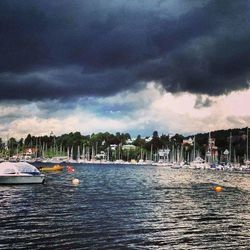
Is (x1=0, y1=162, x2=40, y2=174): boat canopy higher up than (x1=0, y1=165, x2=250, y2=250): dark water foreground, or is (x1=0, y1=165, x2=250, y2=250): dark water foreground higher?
(x1=0, y1=162, x2=40, y2=174): boat canopy

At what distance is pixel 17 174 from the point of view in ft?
318

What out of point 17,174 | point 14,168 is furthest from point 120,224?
point 14,168

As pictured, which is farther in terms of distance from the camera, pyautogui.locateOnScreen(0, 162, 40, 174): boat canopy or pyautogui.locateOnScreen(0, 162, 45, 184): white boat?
pyautogui.locateOnScreen(0, 162, 40, 174): boat canopy

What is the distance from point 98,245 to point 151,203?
33.0 m

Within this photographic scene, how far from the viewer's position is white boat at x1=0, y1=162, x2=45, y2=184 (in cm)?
9562

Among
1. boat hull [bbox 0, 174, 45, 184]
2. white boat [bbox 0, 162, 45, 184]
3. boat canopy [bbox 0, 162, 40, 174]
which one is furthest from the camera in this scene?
boat canopy [bbox 0, 162, 40, 174]

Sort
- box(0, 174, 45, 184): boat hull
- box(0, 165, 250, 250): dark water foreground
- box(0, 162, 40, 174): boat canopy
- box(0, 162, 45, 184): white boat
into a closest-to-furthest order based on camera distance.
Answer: box(0, 165, 250, 250): dark water foreground, box(0, 174, 45, 184): boat hull, box(0, 162, 45, 184): white boat, box(0, 162, 40, 174): boat canopy

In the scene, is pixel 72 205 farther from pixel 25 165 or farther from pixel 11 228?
pixel 25 165

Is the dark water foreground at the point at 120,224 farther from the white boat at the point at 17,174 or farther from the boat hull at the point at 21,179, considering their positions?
the white boat at the point at 17,174

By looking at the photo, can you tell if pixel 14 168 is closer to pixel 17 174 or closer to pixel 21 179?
pixel 17 174

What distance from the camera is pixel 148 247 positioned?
34156 millimetres

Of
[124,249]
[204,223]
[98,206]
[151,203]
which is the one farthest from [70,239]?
[151,203]

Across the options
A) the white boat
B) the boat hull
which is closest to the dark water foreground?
the boat hull

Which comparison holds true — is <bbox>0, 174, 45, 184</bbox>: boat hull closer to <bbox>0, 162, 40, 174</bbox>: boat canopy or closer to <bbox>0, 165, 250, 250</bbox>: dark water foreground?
<bbox>0, 162, 40, 174</bbox>: boat canopy
